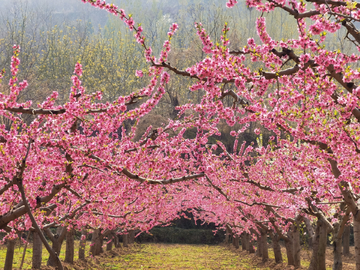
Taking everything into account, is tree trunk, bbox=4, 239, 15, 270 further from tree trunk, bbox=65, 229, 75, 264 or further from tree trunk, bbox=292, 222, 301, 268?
tree trunk, bbox=292, 222, 301, 268

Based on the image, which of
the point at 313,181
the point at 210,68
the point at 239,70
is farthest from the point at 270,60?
the point at 313,181

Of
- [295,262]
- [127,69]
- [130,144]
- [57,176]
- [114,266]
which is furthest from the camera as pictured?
[127,69]

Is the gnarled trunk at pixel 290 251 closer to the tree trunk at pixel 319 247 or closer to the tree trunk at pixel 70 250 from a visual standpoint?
the tree trunk at pixel 319 247

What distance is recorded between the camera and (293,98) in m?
5.43

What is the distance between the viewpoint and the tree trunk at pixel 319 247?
1012 centimetres

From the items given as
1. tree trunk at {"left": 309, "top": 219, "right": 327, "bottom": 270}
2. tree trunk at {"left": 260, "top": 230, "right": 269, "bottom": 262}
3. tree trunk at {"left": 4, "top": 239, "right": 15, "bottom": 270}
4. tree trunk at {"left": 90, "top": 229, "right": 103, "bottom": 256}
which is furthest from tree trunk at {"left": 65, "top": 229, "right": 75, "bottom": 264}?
tree trunk at {"left": 260, "top": 230, "right": 269, "bottom": 262}

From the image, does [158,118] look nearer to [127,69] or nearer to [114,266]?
[127,69]

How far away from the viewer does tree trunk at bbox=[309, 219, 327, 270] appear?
1012 cm

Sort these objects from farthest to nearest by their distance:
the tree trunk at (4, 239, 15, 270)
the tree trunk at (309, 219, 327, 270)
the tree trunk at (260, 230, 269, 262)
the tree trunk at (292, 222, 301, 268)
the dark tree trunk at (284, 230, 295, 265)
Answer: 1. the tree trunk at (260, 230, 269, 262)
2. the dark tree trunk at (284, 230, 295, 265)
3. the tree trunk at (292, 222, 301, 268)
4. the tree trunk at (309, 219, 327, 270)
5. the tree trunk at (4, 239, 15, 270)

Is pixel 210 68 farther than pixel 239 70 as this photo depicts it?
No

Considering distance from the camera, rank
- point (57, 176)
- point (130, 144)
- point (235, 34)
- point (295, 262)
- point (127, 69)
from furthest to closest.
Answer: point (127, 69) < point (235, 34) < point (295, 262) < point (130, 144) < point (57, 176)

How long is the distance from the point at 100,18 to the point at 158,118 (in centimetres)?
8754

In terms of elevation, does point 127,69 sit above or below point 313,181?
above

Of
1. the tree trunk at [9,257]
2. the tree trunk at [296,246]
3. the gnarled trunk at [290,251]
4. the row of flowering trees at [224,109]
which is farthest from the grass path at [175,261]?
the row of flowering trees at [224,109]
